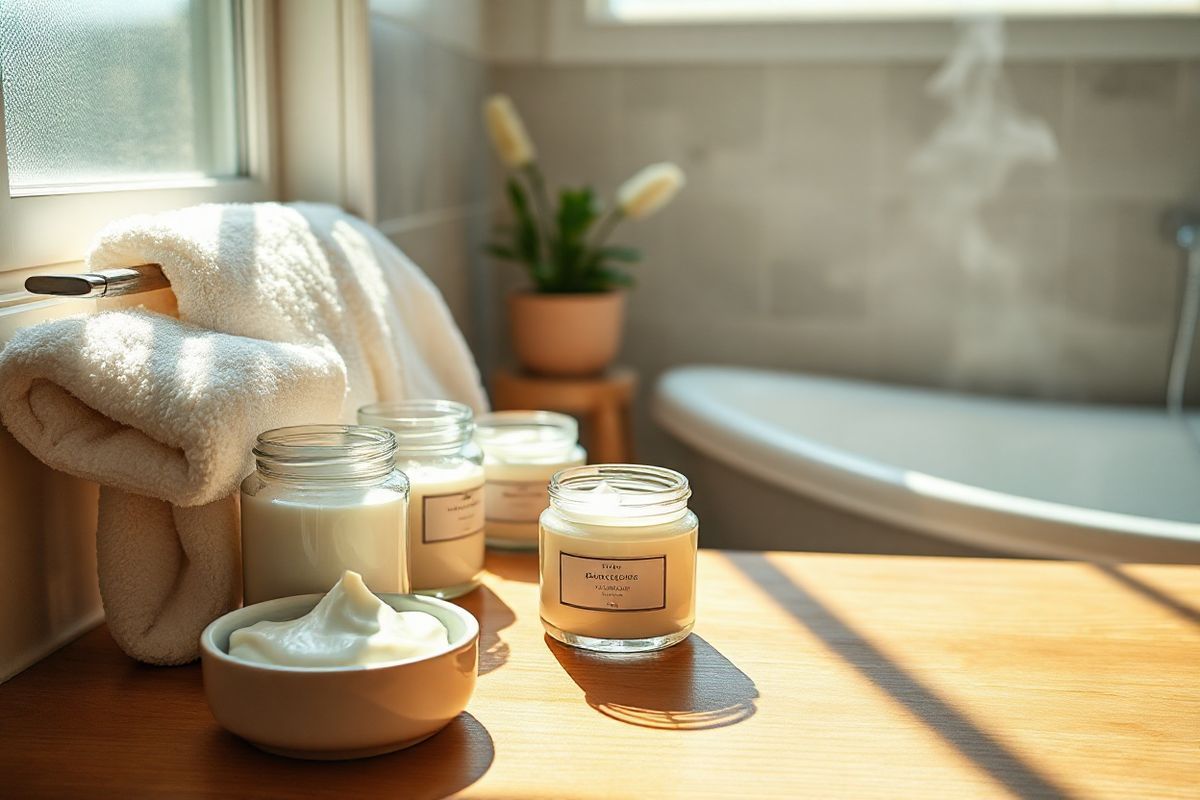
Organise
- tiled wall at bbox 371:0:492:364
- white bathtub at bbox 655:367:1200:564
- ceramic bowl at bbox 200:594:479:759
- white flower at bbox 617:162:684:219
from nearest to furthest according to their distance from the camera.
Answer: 1. ceramic bowl at bbox 200:594:479:759
2. tiled wall at bbox 371:0:492:364
3. white bathtub at bbox 655:367:1200:564
4. white flower at bbox 617:162:684:219

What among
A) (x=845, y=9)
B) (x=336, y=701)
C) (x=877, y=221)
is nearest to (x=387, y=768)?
(x=336, y=701)

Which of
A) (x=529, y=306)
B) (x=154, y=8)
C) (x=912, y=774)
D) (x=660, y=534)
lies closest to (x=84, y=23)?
(x=154, y=8)

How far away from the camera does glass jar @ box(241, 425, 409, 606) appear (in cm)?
79

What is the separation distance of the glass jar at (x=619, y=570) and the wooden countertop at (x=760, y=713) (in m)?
0.02

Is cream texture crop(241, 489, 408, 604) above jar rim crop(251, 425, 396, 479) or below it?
below

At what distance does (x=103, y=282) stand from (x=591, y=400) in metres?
1.21

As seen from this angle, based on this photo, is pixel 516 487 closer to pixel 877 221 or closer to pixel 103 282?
pixel 103 282

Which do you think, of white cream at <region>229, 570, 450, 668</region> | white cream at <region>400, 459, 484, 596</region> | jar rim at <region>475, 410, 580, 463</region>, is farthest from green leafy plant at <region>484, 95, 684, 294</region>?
white cream at <region>229, 570, 450, 668</region>

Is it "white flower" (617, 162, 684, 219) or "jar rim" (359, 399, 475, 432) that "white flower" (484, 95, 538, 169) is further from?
"jar rim" (359, 399, 475, 432)

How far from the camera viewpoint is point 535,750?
2.29 feet

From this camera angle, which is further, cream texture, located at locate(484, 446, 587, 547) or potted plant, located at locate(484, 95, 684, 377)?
potted plant, located at locate(484, 95, 684, 377)

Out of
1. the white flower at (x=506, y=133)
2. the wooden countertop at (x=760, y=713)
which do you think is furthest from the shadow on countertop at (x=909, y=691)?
the white flower at (x=506, y=133)

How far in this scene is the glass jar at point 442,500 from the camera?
93 cm

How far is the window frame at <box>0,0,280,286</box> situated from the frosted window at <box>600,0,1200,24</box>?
1.13 metres
